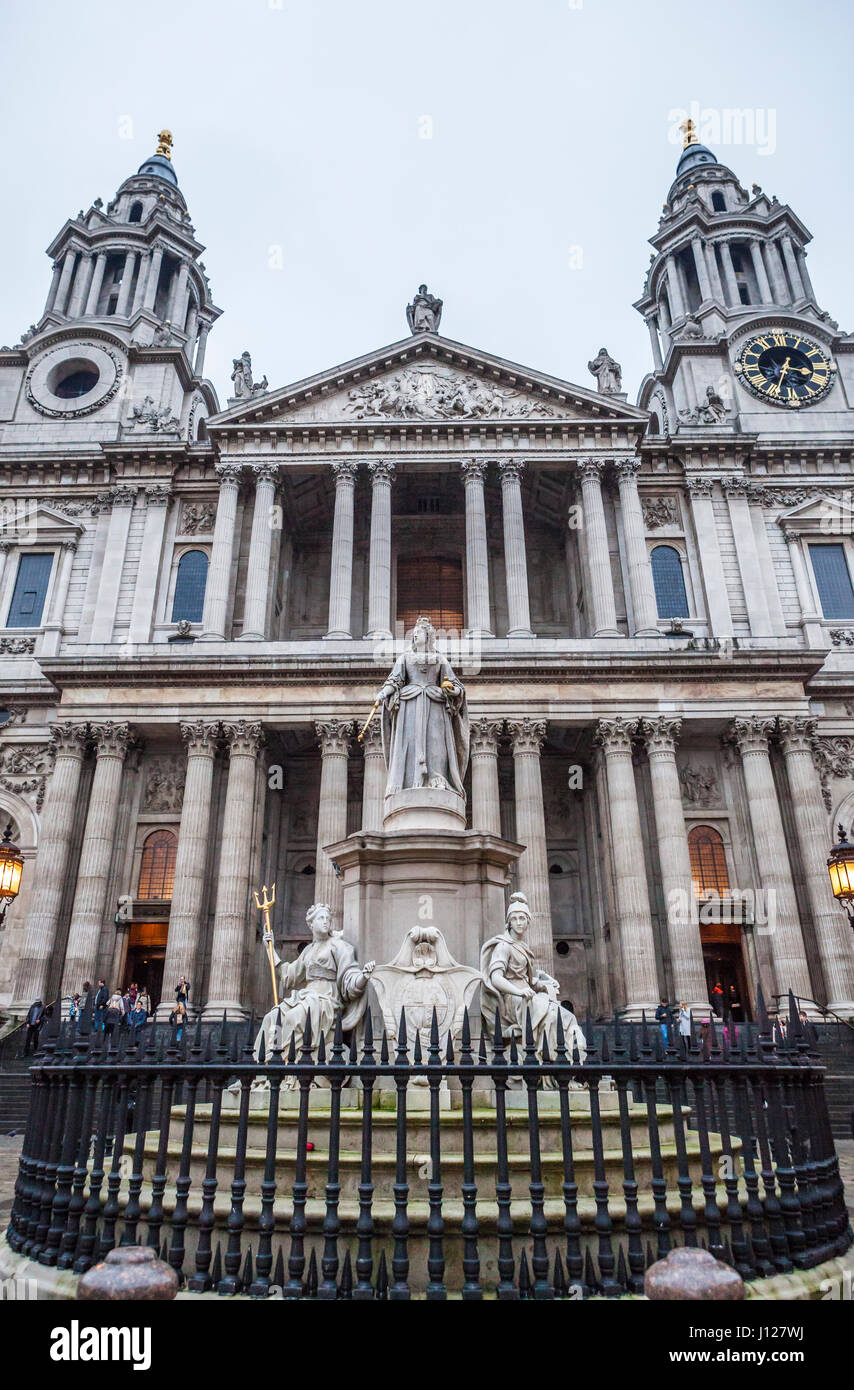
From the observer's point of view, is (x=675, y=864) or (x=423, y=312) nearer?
(x=675, y=864)

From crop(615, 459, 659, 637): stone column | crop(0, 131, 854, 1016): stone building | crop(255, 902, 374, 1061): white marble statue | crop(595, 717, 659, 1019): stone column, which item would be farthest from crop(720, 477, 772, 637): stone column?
crop(255, 902, 374, 1061): white marble statue

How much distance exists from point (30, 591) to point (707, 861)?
2654 cm

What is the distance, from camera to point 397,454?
32.7 metres

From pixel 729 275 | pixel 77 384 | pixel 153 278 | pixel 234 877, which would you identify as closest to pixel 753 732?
pixel 234 877

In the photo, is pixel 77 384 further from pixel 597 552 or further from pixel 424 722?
pixel 424 722

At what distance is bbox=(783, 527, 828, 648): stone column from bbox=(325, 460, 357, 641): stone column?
1656 cm

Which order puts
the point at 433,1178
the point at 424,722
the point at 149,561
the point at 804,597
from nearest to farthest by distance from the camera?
1. the point at 433,1178
2. the point at 424,722
3. the point at 149,561
4. the point at 804,597

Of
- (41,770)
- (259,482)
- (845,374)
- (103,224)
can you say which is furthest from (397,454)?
(103,224)

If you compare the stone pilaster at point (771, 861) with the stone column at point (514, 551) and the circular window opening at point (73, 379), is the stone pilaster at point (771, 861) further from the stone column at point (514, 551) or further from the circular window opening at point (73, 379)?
the circular window opening at point (73, 379)

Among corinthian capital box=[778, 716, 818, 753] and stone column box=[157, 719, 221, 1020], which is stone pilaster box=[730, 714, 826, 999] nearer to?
corinthian capital box=[778, 716, 818, 753]

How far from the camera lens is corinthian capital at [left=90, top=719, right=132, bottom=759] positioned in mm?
28094

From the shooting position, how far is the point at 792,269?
4381 centimetres

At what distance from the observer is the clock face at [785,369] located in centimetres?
3844
